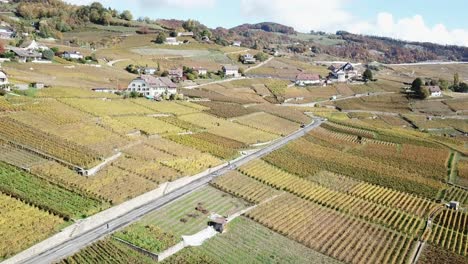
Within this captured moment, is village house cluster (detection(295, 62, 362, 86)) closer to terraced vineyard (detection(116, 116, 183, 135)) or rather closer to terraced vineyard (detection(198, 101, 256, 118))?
terraced vineyard (detection(198, 101, 256, 118))

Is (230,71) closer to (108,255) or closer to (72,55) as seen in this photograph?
(72,55)

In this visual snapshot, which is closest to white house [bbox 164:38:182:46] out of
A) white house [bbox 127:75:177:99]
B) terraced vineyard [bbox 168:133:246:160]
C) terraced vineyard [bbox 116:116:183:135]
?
white house [bbox 127:75:177:99]

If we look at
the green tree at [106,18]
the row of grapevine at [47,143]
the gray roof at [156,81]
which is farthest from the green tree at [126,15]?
the row of grapevine at [47,143]

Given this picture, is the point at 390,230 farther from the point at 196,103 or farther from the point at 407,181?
the point at 196,103

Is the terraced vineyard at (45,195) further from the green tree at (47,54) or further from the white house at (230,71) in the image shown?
the white house at (230,71)

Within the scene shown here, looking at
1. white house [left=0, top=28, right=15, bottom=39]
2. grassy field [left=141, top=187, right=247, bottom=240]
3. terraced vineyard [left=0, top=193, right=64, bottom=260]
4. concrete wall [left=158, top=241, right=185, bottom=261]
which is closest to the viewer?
terraced vineyard [left=0, top=193, right=64, bottom=260]
